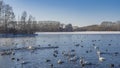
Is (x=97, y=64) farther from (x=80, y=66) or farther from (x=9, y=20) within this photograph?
(x=9, y=20)

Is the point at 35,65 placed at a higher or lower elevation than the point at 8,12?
lower

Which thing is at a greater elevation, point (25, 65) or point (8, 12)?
point (8, 12)

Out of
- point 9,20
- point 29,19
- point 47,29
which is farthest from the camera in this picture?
point 47,29

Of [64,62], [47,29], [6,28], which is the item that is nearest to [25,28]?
[6,28]

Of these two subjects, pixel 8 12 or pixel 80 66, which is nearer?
pixel 80 66

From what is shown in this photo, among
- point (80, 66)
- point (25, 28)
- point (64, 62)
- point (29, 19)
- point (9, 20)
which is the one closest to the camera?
point (80, 66)

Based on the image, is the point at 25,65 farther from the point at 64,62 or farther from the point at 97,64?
the point at 97,64

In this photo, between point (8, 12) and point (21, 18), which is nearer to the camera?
point (8, 12)

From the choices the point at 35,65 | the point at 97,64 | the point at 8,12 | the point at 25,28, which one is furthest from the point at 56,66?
the point at 25,28

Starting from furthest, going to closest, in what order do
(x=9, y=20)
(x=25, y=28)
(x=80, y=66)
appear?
(x=25, y=28), (x=9, y=20), (x=80, y=66)

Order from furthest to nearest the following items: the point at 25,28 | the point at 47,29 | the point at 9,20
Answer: the point at 47,29
the point at 25,28
the point at 9,20

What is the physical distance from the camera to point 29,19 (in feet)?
347

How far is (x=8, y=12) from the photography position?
82250 millimetres

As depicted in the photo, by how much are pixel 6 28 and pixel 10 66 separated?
57.1 meters
